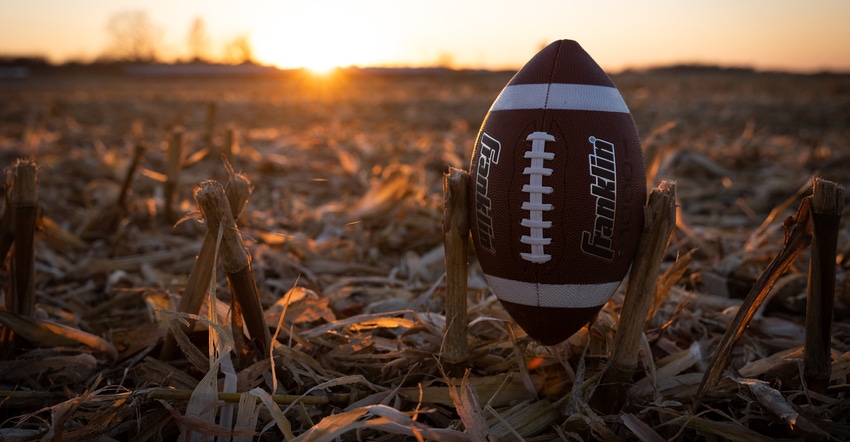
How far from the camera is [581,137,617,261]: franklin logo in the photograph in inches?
70.8

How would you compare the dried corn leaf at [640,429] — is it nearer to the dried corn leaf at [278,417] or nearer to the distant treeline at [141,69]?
the dried corn leaf at [278,417]

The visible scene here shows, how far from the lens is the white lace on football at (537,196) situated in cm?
180

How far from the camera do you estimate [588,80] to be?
76.3 inches

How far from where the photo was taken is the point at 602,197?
1798mm

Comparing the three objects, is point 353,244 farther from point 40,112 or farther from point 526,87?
point 40,112

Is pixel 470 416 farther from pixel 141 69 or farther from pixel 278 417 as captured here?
pixel 141 69

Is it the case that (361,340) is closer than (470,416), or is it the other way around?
(470,416)

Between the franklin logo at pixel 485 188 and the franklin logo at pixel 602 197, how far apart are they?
0.93ft

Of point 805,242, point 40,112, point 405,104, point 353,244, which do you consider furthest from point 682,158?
point 40,112

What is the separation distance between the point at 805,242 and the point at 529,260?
2.73 ft

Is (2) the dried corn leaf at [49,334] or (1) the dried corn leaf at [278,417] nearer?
(1) the dried corn leaf at [278,417]

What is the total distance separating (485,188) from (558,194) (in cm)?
23

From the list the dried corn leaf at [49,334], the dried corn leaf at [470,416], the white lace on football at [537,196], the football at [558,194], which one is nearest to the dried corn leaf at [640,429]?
the football at [558,194]

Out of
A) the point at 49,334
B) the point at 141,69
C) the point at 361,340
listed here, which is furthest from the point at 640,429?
the point at 141,69
